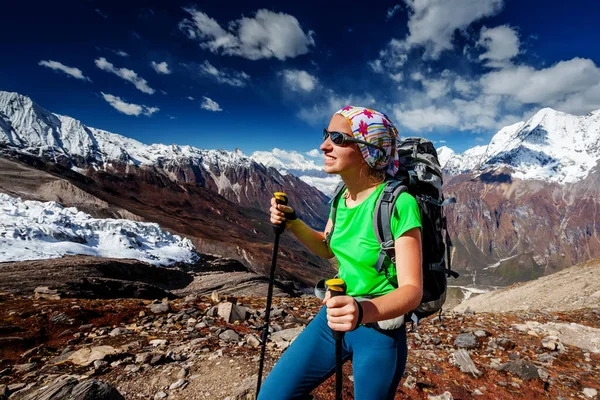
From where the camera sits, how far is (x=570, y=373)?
7621 mm

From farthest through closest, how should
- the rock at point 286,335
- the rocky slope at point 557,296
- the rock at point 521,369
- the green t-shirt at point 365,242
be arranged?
the rocky slope at point 557,296 < the rock at point 286,335 < the rock at point 521,369 < the green t-shirt at point 365,242

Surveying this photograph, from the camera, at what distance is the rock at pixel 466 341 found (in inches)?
364

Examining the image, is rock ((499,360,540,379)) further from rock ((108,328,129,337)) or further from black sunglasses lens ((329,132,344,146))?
rock ((108,328,129,337))

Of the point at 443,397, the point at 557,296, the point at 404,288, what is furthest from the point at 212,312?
the point at 557,296

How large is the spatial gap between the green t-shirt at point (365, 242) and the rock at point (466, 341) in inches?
318

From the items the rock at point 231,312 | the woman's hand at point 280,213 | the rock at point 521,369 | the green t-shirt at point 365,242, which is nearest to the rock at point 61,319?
the rock at point 231,312

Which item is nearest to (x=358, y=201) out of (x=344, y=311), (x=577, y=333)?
(x=344, y=311)

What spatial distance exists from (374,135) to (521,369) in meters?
7.82

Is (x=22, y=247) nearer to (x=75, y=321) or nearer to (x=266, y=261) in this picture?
(x=75, y=321)

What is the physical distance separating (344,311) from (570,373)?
9065 mm

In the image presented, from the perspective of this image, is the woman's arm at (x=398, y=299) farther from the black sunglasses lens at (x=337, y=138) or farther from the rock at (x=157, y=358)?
the rock at (x=157, y=358)

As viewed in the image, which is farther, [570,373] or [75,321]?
[75,321]

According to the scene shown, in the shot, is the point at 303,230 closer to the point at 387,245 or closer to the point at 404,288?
the point at 387,245

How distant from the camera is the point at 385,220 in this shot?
2.98 meters
